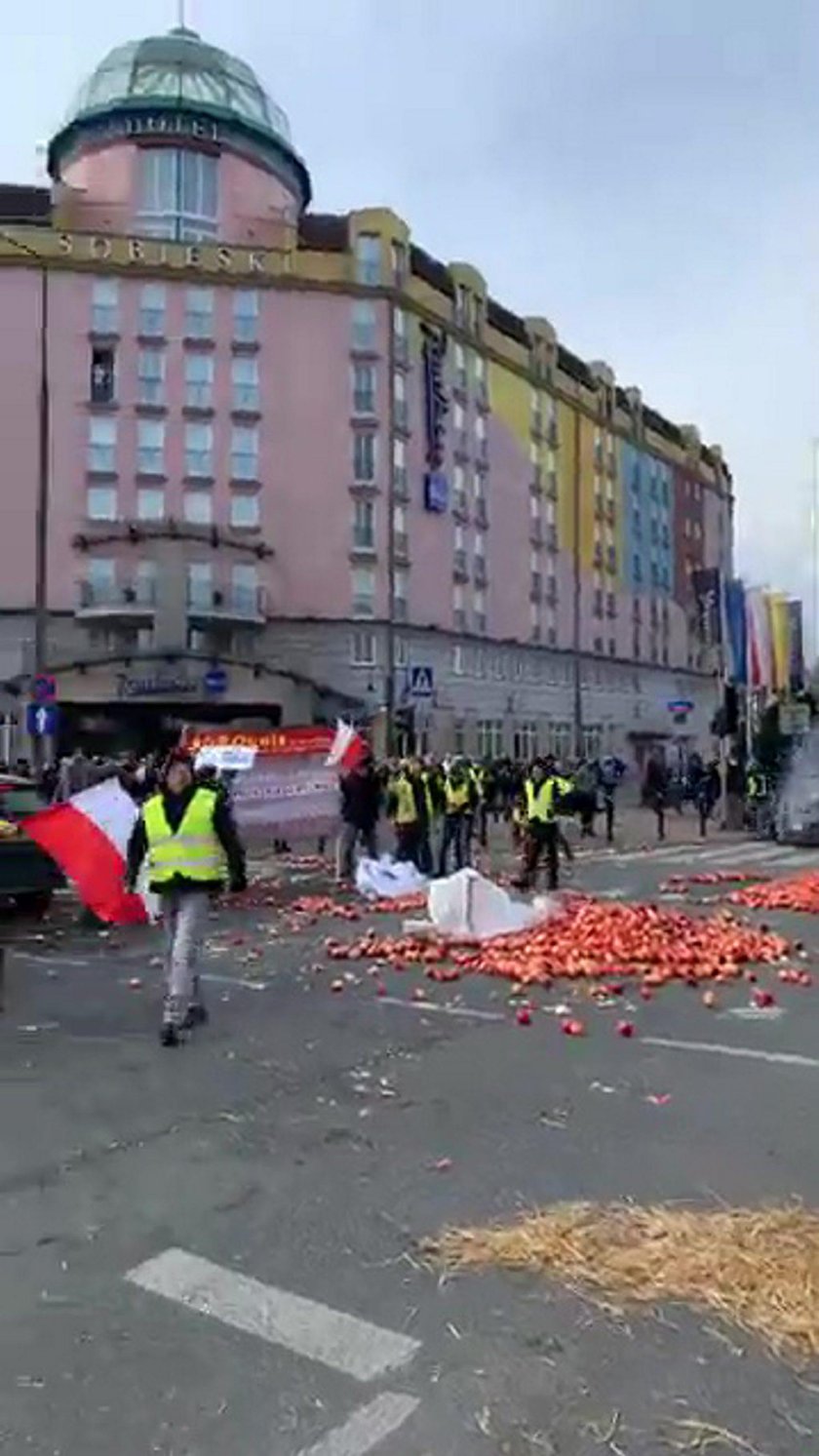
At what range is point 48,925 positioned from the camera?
44.8 ft

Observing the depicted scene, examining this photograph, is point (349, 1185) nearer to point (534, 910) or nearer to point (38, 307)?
point (534, 910)

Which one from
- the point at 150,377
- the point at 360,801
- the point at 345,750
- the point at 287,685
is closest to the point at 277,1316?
the point at 360,801

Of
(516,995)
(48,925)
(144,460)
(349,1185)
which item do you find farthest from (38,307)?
(349,1185)

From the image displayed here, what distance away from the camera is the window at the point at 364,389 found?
59000 mm

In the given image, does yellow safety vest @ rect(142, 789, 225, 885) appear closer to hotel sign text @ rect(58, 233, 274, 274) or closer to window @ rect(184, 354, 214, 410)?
window @ rect(184, 354, 214, 410)

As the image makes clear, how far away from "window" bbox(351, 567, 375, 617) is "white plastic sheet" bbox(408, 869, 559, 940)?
46736mm

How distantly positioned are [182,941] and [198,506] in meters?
51.0

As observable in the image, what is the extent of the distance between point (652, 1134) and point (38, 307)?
186 ft

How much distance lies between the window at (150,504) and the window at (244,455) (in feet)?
12.1

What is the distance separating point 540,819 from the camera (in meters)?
16.9

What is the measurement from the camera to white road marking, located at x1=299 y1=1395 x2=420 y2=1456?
3.31m

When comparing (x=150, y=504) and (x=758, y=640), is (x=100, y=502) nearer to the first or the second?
(x=150, y=504)

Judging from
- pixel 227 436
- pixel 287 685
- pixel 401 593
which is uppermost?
pixel 227 436

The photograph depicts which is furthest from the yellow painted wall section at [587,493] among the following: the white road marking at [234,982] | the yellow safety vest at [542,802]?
the white road marking at [234,982]
